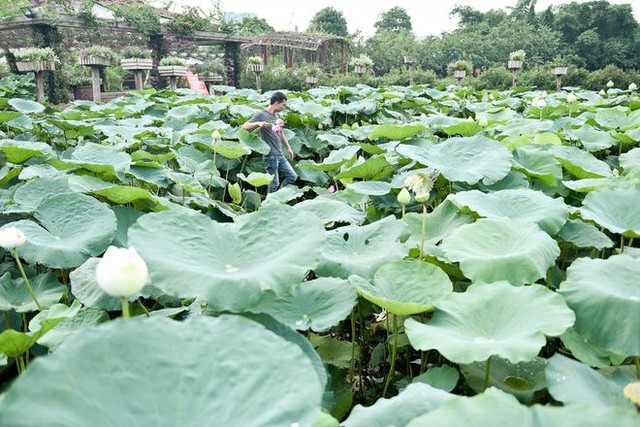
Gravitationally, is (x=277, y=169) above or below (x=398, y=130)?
below

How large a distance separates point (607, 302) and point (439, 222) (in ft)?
1.97

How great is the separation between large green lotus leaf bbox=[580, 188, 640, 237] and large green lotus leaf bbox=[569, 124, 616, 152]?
3.25 feet

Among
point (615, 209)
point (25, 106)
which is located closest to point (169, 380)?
point (615, 209)

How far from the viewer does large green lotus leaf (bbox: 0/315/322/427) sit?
51 cm

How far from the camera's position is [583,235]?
1.28 m

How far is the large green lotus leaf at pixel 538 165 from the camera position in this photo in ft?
5.45

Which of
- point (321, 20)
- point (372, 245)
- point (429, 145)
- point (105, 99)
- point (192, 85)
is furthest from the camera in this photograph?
point (321, 20)

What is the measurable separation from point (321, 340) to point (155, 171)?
0.94 meters

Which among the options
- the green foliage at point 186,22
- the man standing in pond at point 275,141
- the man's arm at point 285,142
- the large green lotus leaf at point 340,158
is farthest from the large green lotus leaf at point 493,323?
the green foliage at point 186,22

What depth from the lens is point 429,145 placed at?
208cm

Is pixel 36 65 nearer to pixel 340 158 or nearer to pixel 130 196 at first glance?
pixel 340 158

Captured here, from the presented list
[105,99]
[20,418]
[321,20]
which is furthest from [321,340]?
[321,20]

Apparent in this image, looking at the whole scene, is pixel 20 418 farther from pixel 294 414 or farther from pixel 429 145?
pixel 429 145

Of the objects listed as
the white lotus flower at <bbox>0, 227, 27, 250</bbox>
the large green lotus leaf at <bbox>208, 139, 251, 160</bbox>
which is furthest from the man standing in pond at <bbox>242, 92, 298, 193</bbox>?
the white lotus flower at <bbox>0, 227, 27, 250</bbox>
